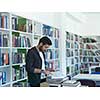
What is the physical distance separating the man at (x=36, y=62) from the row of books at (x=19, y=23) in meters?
0.28

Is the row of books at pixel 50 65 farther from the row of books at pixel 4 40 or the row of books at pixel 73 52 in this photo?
the row of books at pixel 4 40

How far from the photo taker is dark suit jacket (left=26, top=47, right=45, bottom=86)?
314cm

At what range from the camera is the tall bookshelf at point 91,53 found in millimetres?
3139

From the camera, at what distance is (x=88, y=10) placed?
3094mm

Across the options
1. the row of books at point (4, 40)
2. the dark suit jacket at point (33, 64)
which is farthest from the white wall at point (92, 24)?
the row of books at point (4, 40)

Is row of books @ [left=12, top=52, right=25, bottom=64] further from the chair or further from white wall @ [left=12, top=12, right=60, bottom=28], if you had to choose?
the chair

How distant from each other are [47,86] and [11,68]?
1.62 feet

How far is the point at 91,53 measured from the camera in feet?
10.4

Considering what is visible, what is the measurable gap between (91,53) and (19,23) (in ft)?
3.16

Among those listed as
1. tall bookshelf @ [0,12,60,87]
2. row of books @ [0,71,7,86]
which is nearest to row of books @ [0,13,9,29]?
tall bookshelf @ [0,12,60,87]

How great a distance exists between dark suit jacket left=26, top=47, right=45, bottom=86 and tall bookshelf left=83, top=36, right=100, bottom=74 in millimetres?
588

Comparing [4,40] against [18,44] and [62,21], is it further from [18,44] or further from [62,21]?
[62,21]
